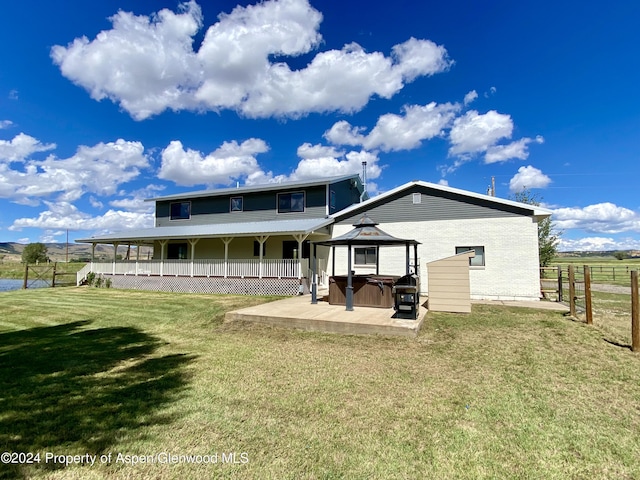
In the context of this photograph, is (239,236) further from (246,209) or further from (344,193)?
(344,193)

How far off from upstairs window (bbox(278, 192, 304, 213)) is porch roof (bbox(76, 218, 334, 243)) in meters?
0.89

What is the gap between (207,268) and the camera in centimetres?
1728

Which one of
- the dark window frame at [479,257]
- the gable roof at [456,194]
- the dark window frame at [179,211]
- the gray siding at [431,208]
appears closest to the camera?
the gable roof at [456,194]

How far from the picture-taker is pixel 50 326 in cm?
888

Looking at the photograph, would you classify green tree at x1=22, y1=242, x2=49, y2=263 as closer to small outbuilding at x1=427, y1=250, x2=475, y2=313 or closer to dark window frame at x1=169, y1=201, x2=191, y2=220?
dark window frame at x1=169, y1=201, x2=191, y2=220

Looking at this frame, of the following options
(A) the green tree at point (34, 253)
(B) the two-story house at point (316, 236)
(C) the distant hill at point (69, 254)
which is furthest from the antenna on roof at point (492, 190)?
(A) the green tree at point (34, 253)

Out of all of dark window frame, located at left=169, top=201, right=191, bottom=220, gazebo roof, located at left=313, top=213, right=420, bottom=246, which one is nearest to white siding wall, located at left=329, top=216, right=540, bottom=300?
gazebo roof, located at left=313, top=213, right=420, bottom=246

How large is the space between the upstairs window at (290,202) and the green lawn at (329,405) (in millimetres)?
11732

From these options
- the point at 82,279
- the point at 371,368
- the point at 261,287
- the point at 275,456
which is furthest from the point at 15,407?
the point at 82,279

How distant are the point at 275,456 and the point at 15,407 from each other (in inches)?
130

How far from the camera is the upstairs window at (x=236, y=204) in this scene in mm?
19922

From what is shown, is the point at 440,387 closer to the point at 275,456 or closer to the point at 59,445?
the point at 275,456

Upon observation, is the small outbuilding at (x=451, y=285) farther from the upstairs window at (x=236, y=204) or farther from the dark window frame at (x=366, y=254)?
the upstairs window at (x=236, y=204)

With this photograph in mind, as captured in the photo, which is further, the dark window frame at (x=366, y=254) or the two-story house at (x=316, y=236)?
the dark window frame at (x=366, y=254)
